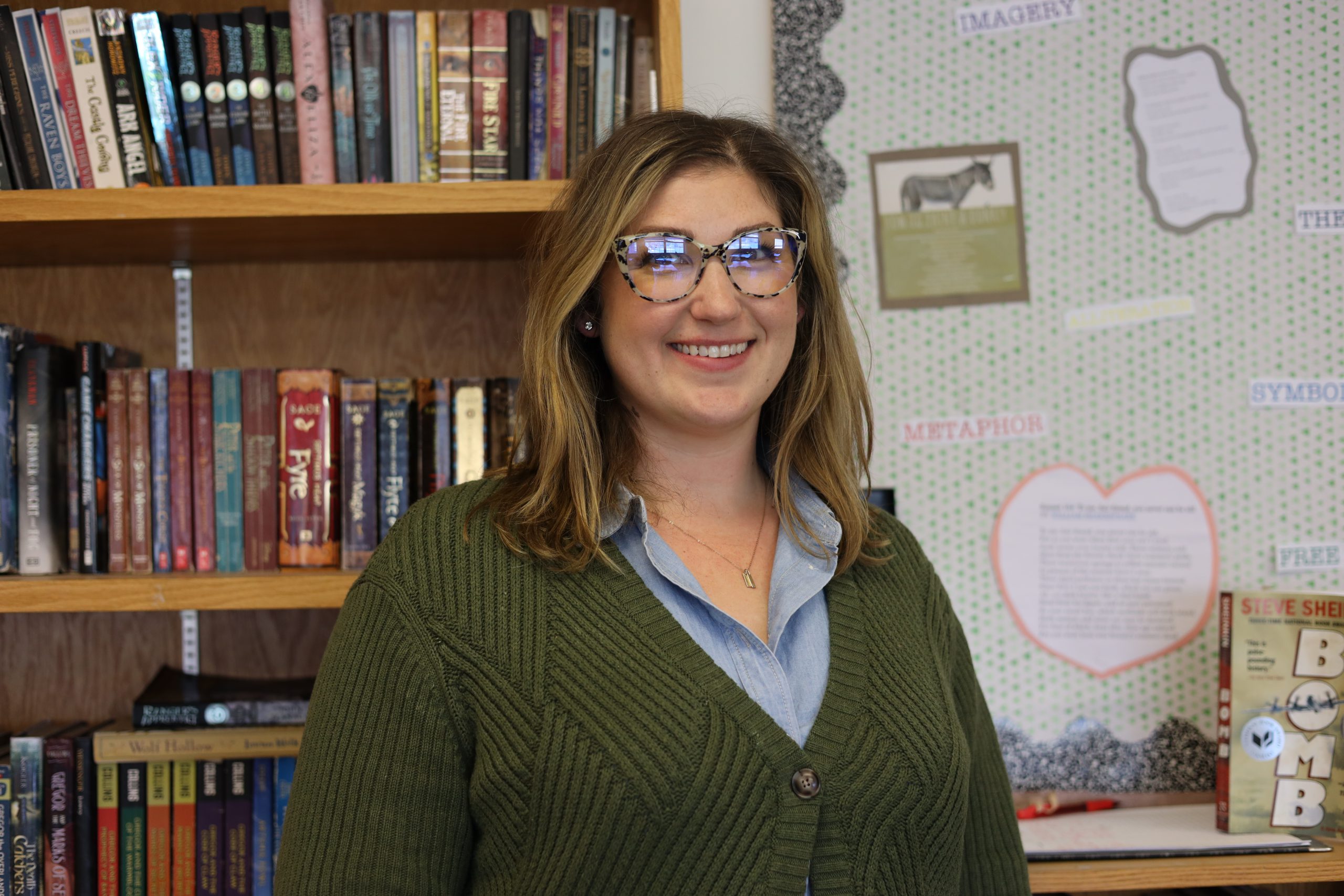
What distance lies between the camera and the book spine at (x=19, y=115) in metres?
1.31

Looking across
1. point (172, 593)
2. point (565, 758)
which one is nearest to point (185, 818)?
point (172, 593)

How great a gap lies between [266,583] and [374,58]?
0.70 meters

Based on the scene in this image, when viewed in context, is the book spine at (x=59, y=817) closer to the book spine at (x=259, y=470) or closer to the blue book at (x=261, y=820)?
the blue book at (x=261, y=820)

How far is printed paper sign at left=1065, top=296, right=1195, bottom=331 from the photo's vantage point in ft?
5.26

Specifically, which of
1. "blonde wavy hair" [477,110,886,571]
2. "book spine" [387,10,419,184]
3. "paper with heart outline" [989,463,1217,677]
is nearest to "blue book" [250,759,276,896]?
"blonde wavy hair" [477,110,886,571]

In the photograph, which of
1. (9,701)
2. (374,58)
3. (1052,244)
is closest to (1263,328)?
(1052,244)

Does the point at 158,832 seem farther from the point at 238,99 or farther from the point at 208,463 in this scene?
the point at 238,99

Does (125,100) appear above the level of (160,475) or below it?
above

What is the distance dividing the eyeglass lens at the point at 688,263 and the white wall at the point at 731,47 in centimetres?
64

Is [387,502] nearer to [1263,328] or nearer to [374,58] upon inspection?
[374,58]

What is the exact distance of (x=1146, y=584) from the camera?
160 centimetres

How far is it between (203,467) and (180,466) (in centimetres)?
3

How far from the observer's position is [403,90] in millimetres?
1337

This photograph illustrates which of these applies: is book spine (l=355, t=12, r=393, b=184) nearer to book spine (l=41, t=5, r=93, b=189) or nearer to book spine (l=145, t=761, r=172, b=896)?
book spine (l=41, t=5, r=93, b=189)
